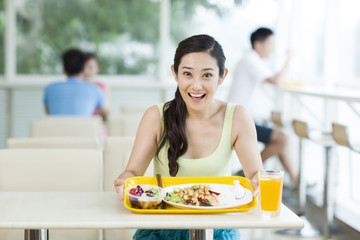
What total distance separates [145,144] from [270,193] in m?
0.58

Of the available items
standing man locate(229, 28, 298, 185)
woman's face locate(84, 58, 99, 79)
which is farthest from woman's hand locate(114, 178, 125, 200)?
woman's face locate(84, 58, 99, 79)

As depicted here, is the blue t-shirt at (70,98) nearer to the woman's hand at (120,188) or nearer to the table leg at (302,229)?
the table leg at (302,229)

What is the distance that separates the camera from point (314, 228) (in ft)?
12.4

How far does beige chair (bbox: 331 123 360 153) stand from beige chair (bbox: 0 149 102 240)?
1.40 meters

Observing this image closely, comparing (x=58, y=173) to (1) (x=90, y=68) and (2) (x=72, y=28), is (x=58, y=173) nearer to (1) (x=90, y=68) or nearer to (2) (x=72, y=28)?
(1) (x=90, y=68)

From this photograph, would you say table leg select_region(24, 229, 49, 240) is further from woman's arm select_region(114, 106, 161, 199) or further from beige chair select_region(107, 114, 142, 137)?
beige chair select_region(107, 114, 142, 137)

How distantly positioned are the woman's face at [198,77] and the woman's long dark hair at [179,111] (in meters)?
0.02

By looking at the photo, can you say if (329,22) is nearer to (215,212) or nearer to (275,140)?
(275,140)

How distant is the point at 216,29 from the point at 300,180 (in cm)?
282

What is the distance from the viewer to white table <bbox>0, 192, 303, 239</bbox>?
1.36m

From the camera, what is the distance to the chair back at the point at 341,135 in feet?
9.60

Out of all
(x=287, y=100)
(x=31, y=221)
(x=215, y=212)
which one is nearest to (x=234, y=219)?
(x=215, y=212)

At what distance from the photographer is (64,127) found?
3.15 m

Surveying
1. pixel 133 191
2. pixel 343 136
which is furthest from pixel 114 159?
pixel 343 136
